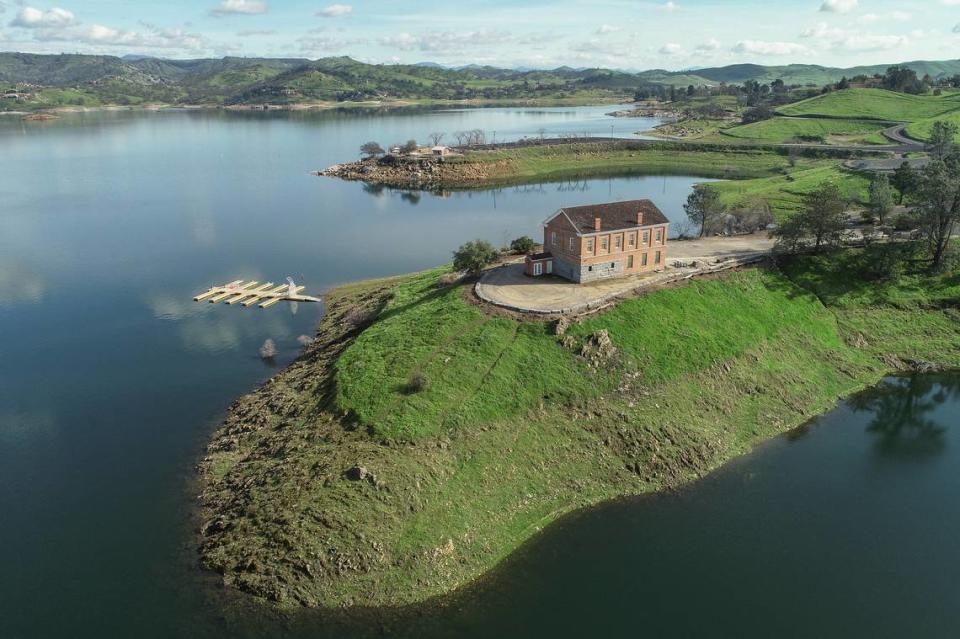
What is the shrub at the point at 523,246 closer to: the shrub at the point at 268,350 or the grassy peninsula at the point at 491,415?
the grassy peninsula at the point at 491,415

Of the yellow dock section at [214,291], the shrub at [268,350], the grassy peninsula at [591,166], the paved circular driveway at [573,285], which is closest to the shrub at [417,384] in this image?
the paved circular driveway at [573,285]

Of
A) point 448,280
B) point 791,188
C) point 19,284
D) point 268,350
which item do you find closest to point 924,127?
point 791,188

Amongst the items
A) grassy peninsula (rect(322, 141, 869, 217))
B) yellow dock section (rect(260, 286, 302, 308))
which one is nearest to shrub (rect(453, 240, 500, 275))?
yellow dock section (rect(260, 286, 302, 308))

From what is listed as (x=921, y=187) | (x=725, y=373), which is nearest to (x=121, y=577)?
(x=725, y=373)

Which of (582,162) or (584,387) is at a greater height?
(582,162)

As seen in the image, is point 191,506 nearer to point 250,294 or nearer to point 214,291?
point 250,294

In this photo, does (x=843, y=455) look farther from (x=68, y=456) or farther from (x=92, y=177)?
(x=92, y=177)
